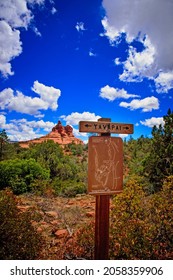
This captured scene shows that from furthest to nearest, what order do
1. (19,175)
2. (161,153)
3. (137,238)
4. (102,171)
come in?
(19,175)
(161,153)
(137,238)
(102,171)

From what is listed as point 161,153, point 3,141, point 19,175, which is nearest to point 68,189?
point 19,175

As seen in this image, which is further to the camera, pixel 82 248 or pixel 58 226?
pixel 58 226

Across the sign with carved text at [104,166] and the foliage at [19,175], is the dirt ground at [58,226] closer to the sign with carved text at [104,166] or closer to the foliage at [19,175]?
the sign with carved text at [104,166]

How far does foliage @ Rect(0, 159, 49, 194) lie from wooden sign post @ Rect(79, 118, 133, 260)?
28.2 feet

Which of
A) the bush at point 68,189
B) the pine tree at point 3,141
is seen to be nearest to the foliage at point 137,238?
the bush at point 68,189

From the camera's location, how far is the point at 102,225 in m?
2.92

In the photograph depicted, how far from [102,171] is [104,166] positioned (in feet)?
0.21

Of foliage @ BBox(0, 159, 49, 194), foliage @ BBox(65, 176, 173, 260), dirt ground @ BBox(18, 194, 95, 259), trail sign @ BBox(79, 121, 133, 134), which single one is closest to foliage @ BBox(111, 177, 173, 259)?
foliage @ BBox(65, 176, 173, 260)

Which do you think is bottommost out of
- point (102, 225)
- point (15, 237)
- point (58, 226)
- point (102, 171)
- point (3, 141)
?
point (58, 226)

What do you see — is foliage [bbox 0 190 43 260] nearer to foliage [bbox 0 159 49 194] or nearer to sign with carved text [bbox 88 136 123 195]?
sign with carved text [bbox 88 136 123 195]

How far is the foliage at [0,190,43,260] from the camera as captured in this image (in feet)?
11.1

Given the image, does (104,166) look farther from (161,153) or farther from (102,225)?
(161,153)

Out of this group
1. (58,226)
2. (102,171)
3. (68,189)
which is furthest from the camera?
(68,189)
